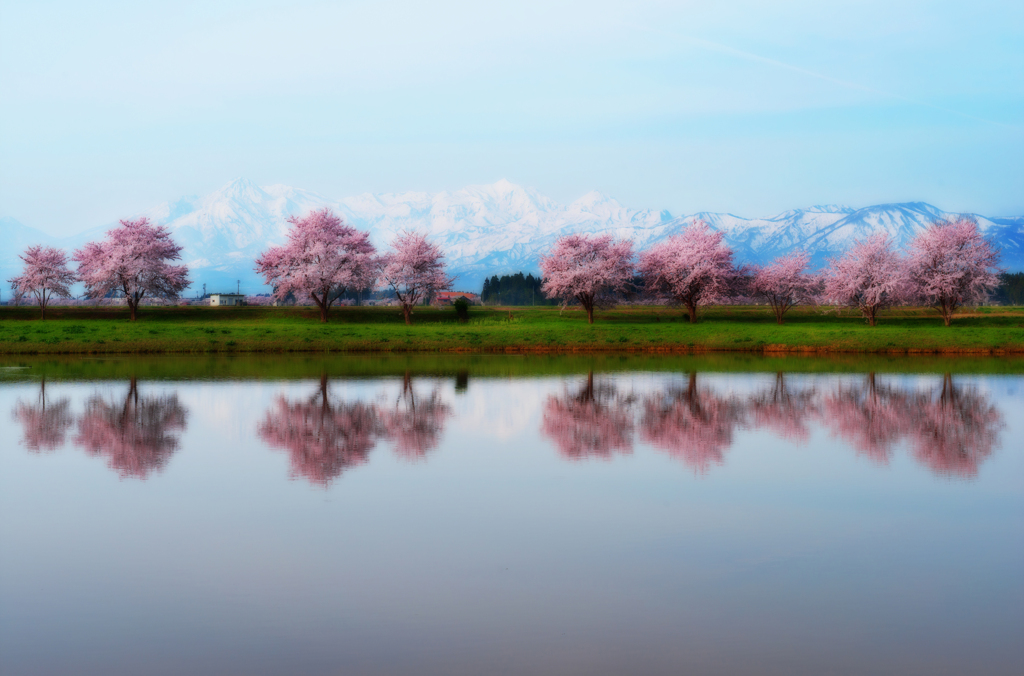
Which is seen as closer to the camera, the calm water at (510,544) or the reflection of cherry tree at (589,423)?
the calm water at (510,544)

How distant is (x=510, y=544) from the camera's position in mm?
11516

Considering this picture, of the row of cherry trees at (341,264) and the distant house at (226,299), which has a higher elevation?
the row of cherry trees at (341,264)

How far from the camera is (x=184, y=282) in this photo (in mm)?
A: 86312

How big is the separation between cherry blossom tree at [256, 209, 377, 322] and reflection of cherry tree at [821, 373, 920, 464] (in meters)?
55.8

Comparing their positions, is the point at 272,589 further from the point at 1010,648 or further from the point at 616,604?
the point at 1010,648

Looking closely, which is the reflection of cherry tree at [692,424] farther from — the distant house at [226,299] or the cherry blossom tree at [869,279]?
the distant house at [226,299]

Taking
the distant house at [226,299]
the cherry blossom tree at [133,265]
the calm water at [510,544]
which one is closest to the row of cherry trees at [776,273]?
the cherry blossom tree at [133,265]

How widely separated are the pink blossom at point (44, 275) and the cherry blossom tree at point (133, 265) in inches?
132

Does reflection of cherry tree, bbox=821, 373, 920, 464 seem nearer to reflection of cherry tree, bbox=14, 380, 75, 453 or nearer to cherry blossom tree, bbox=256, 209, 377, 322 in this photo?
reflection of cherry tree, bbox=14, 380, 75, 453

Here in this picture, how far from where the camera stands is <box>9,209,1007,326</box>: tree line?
7969cm

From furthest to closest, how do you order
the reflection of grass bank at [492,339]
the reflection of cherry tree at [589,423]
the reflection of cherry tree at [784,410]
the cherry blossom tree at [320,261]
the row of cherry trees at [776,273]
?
the cherry blossom tree at [320,261] → the row of cherry trees at [776,273] → the reflection of grass bank at [492,339] → the reflection of cherry tree at [784,410] → the reflection of cherry tree at [589,423]

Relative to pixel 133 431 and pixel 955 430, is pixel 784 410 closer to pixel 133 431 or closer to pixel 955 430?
pixel 955 430

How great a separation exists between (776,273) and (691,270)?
10.5 meters

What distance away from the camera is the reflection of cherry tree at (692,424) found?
1842 centimetres
